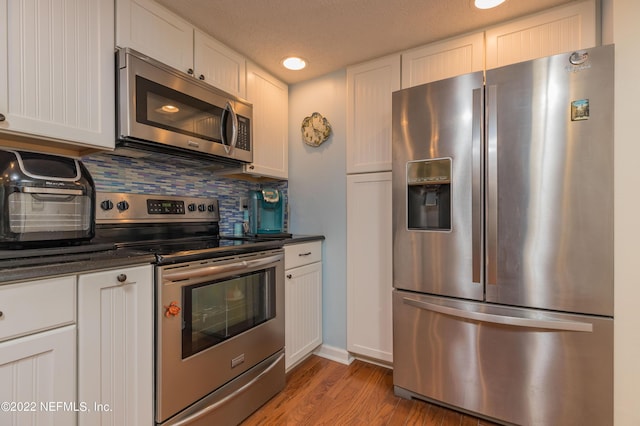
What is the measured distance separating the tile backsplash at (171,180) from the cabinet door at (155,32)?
56 centimetres

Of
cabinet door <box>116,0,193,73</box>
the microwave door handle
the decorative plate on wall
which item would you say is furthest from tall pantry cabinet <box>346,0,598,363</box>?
Answer: cabinet door <box>116,0,193,73</box>

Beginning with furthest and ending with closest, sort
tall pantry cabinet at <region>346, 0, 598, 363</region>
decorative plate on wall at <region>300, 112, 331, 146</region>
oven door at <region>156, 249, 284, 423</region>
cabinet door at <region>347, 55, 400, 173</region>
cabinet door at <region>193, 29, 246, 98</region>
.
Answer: decorative plate on wall at <region>300, 112, 331, 146</region>
cabinet door at <region>347, 55, 400, 173</region>
tall pantry cabinet at <region>346, 0, 598, 363</region>
cabinet door at <region>193, 29, 246, 98</region>
oven door at <region>156, 249, 284, 423</region>

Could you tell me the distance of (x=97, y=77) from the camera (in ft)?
4.41

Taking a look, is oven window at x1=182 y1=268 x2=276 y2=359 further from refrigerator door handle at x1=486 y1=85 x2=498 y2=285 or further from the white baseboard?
refrigerator door handle at x1=486 y1=85 x2=498 y2=285

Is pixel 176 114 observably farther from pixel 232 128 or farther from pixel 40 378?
pixel 40 378

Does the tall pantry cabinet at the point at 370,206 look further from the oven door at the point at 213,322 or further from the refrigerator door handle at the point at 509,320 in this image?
the oven door at the point at 213,322

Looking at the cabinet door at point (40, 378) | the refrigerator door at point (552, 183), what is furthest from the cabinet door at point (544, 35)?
the cabinet door at point (40, 378)

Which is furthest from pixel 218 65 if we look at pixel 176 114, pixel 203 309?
pixel 203 309

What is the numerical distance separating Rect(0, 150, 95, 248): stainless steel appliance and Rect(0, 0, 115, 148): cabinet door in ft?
0.57

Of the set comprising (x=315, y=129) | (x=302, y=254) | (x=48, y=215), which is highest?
(x=315, y=129)

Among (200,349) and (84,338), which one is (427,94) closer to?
(200,349)

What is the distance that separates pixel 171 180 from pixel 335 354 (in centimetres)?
172

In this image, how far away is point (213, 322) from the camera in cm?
148

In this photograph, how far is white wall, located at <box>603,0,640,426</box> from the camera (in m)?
1.31
